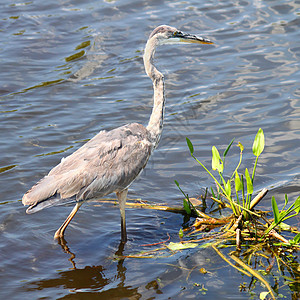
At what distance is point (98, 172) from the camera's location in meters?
6.11

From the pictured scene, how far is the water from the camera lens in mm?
5633

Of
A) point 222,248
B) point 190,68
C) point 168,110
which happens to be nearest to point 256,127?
point 168,110

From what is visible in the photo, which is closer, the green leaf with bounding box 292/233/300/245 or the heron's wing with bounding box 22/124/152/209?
the green leaf with bounding box 292/233/300/245

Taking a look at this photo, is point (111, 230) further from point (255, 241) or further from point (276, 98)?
point (276, 98)

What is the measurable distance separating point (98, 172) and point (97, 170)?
0.09 ft

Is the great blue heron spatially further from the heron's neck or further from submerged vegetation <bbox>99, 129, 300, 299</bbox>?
submerged vegetation <bbox>99, 129, 300, 299</bbox>

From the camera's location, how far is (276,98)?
9.49 meters

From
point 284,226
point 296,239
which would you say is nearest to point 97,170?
point 284,226

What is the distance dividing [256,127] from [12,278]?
4.81 metres

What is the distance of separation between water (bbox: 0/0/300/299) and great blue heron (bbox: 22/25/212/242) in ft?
1.98

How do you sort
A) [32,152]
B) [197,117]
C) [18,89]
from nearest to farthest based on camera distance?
[32,152], [197,117], [18,89]

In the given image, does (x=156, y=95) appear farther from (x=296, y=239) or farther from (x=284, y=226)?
(x=296, y=239)

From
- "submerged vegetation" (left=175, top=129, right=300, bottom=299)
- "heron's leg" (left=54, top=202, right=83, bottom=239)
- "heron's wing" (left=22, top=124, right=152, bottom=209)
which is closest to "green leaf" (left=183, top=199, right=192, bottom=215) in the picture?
"submerged vegetation" (left=175, top=129, right=300, bottom=299)

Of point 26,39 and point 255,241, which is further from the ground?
point 26,39
